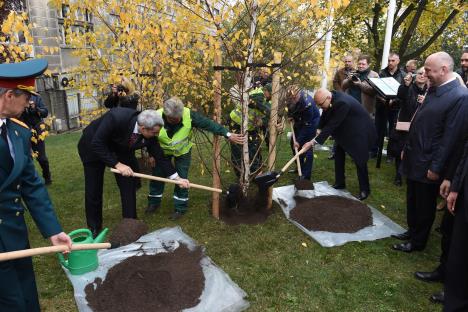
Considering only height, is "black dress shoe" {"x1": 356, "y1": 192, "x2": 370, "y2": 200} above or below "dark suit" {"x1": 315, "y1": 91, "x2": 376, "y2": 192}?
below

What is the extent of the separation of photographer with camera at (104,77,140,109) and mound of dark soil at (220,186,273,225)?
2.00 m

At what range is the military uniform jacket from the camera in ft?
6.81

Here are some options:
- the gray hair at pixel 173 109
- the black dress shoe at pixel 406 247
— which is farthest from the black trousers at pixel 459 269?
the gray hair at pixel 173 109

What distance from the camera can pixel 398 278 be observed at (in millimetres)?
3449

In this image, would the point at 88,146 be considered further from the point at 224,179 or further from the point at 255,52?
the point at 224,179

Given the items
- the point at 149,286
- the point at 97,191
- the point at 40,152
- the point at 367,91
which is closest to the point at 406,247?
the point at 149,286

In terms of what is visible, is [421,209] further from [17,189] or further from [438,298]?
[17,189]

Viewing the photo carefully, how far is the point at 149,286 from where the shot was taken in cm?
315

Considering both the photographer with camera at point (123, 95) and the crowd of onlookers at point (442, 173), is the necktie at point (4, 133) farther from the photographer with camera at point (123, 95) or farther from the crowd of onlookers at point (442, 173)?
the photographer with camera at point (123, 95)

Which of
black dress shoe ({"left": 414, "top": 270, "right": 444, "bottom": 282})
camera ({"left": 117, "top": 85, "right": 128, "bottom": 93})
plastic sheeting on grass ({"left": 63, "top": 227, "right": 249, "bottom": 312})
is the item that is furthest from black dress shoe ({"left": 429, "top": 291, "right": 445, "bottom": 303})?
camera ({"left": 117, "top": 85, "right": 128, "bottom": 93})

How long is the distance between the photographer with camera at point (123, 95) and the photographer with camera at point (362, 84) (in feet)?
13.2

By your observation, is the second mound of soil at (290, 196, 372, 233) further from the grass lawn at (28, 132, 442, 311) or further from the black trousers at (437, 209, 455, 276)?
the black trousers at (437, 209, 455, 276)

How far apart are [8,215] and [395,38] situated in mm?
19018

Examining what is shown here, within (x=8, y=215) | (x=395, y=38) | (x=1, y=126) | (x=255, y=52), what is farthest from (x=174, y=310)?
(x=395, y=38)
